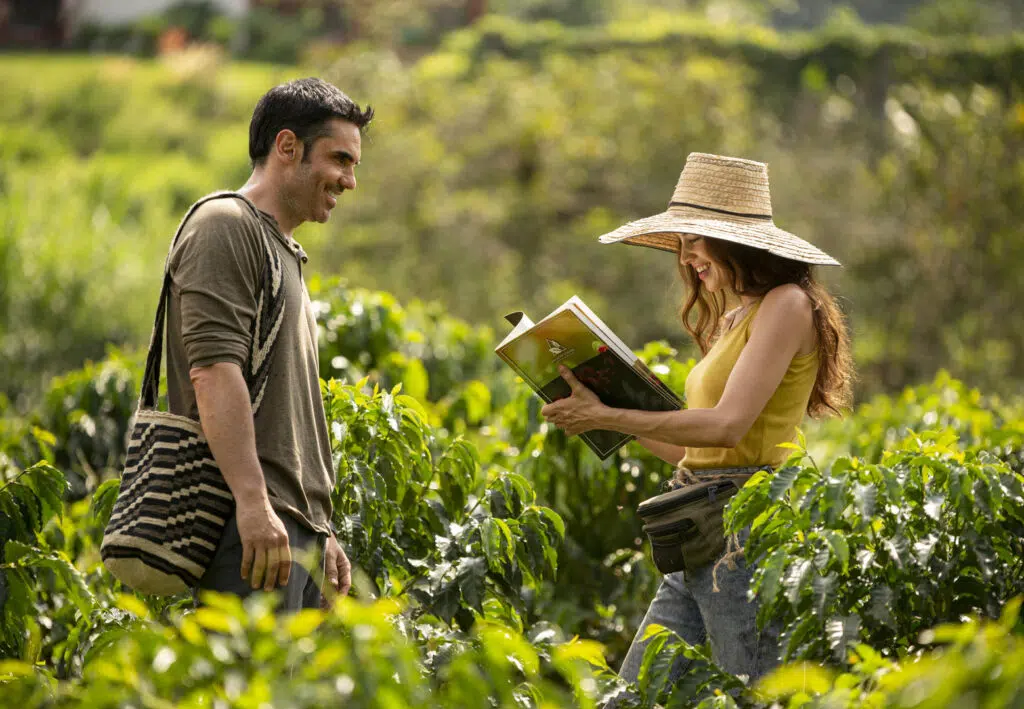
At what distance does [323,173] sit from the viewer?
2.85 meters

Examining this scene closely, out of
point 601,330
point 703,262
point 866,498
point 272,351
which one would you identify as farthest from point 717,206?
point 272,351

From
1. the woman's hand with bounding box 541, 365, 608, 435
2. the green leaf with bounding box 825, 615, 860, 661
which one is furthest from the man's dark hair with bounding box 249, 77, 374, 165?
the green leaf with bounding box 825, 615, 860, 661

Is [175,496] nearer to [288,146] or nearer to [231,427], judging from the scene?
[231,427]

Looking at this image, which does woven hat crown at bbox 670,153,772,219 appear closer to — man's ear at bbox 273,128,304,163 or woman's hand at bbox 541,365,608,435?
woman's hand at bbox 541,365,608,435

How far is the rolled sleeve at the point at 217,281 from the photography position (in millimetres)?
2566

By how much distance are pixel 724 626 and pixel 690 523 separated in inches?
10.2

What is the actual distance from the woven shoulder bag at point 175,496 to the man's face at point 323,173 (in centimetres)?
19

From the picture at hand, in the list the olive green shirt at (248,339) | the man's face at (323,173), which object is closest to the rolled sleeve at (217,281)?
the olive green shirt at (248,339)

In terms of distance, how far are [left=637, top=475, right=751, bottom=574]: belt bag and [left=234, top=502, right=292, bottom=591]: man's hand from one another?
3.14ft

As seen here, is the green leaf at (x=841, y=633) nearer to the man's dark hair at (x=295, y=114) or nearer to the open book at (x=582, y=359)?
the open book at (x=582, y=359)

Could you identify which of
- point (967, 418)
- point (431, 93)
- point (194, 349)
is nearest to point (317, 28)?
point (431, 93)

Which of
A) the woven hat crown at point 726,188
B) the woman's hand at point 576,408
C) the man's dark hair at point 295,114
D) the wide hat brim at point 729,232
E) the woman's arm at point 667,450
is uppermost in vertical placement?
the man's dark hair at point 295,114

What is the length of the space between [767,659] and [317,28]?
24857 mm

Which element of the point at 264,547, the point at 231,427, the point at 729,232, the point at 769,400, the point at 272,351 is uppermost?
the point at 729,232
